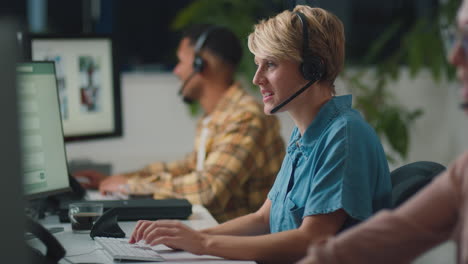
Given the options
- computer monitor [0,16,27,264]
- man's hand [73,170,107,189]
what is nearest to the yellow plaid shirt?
man's hand [73,170,107,189]

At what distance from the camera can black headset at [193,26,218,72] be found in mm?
2727

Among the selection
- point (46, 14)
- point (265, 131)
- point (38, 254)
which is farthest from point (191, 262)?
point (46, 14)

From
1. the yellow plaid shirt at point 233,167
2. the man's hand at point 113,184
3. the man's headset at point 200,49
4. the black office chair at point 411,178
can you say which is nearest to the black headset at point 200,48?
the man's headset at point 200,49

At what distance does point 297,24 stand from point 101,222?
0.65 m

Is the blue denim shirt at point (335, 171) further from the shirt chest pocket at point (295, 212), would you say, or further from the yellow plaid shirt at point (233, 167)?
the yellow plaid shirt at point (233, 167)

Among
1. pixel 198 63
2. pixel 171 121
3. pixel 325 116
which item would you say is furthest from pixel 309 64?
pixel 171 121

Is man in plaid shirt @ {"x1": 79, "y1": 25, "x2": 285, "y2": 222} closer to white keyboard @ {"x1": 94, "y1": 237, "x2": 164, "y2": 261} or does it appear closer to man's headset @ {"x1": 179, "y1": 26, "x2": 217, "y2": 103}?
man's headset @ {"x1": 179, "y1": 26, "x2": 217, "y2": 103}

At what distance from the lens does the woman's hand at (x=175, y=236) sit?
4.88 ft

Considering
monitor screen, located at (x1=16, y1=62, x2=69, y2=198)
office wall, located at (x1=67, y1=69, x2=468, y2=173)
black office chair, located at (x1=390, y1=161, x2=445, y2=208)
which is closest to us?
black office chair, located at (x1=390, y1=161, x2=445, y2=208)

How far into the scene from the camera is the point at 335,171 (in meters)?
1.48

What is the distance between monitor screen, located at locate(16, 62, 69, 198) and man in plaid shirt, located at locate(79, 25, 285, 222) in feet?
1.68

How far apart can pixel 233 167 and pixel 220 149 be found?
79 millimetres

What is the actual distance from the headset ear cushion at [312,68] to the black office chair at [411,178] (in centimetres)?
28

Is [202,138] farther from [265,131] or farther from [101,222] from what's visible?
[101,222]
